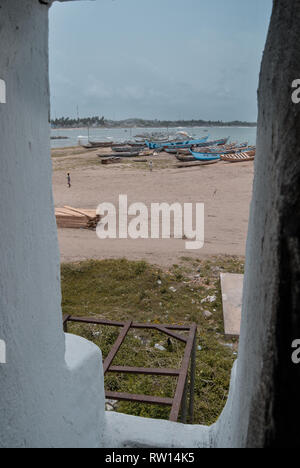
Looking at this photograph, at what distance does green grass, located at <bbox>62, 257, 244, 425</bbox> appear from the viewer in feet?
15.6

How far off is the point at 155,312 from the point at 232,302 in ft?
5.05

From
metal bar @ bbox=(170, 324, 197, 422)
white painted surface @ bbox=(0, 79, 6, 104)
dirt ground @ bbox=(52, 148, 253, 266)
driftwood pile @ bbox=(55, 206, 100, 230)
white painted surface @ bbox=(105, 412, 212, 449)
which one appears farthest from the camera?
driftwood pile @ bbox=(55, 206, 100, 230)

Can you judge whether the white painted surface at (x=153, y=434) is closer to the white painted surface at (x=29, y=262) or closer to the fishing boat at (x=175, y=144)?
the white painted surface at (x=29, y=262)

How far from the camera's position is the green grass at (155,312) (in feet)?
15.6

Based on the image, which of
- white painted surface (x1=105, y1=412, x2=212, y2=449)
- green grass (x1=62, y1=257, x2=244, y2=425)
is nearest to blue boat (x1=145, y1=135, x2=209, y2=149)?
green grass (x1=62, y1=257, x2=244, y2=425)

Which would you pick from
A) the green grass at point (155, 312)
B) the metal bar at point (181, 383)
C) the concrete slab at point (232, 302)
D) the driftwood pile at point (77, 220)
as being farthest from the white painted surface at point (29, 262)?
the driftwood pile at point (77, 220)

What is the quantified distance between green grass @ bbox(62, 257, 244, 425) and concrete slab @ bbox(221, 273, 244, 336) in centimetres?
15

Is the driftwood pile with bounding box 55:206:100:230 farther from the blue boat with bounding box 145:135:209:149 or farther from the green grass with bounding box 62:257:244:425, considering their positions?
the blue boat with bounding box 145:135:209:149

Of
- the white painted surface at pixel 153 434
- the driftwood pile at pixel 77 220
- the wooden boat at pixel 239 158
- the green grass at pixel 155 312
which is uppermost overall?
the wooden boat at pixel 239 158

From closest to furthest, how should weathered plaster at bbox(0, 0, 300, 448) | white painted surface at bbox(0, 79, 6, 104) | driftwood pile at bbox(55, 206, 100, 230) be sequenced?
weathered plaster at bbox(0, 0, 300, 448)
white painted surface at bbox(0, 79, 6, 104)
driftwood pile at bbox(55, 206, 100, 230)

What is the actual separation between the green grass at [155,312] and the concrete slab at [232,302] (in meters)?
0.15

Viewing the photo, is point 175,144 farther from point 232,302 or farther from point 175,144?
point 232,302

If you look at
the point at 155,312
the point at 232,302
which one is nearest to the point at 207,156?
the point at 232,302
